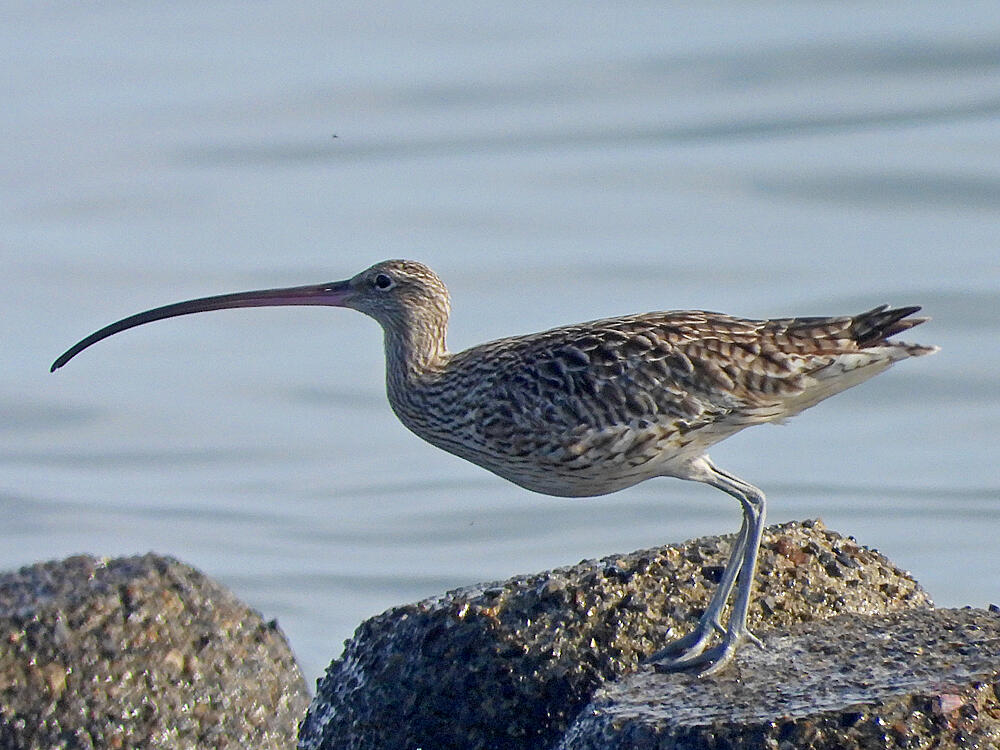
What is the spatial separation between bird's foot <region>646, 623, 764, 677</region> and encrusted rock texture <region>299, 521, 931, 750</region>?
0.30 feet

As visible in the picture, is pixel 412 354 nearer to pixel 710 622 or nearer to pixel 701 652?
pixel 710 622

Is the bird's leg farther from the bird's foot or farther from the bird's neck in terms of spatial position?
the bird's neck

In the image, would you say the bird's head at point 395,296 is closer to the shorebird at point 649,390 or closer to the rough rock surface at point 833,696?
the shorebird at point 649,390

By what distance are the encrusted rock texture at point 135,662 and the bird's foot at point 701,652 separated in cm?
183

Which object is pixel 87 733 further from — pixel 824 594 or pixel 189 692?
pixel 824 594

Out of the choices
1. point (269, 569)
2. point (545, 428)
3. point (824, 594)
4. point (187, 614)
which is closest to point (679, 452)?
point (545, 428)

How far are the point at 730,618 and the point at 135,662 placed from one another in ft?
7.20

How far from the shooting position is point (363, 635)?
812cm

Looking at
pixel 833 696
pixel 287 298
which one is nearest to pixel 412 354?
pixel 287 298

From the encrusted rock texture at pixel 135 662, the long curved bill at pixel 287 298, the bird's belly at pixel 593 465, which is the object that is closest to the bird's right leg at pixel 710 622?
the bird's belly at pixel 593 465

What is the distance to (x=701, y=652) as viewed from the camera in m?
7.55

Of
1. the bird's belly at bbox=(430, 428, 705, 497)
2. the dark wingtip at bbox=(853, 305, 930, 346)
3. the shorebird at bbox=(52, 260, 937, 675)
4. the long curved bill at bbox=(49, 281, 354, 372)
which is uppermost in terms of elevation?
the long curved bill at bbox=(49, 281, 354, 372)

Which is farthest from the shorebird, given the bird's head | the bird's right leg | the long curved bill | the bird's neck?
the long curved bill

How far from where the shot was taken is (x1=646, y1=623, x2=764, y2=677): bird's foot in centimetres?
728
